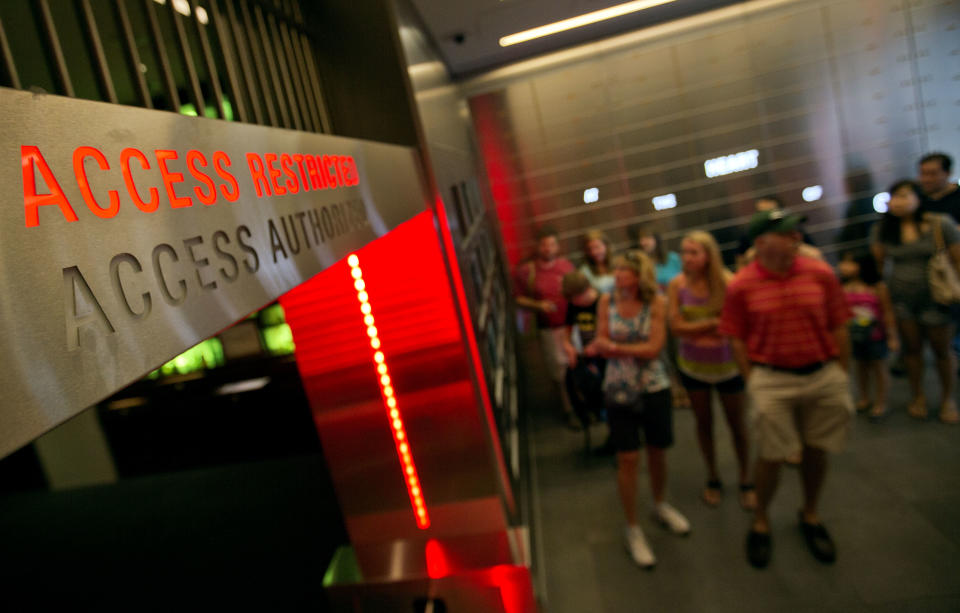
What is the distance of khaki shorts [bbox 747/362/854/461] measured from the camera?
2725 millimetres

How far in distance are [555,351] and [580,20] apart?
299cm

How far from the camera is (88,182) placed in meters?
0.50

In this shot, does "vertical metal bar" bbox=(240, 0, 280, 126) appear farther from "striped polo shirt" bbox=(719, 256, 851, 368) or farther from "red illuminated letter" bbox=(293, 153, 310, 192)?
"striped polo shirt" bbox=(719, 256, 851, 368)

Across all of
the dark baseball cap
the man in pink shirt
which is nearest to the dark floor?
the man in pink shirt

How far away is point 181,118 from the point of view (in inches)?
26.0

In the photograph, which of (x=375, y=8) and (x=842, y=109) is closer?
(x=375, y=8)

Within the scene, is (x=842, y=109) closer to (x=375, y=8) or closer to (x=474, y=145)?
(x=474, y=145)

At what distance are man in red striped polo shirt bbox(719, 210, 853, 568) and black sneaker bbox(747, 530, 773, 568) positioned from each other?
0.09 feet

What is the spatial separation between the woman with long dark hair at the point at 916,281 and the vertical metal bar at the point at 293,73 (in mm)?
4008

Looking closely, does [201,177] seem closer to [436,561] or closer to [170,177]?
[170,177]

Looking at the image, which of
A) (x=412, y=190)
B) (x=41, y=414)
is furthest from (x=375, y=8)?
(x=41, y=414)

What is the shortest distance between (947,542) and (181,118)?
3.84m

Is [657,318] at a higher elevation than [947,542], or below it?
higher

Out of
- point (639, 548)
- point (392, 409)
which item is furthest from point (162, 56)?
point (639, 548)
